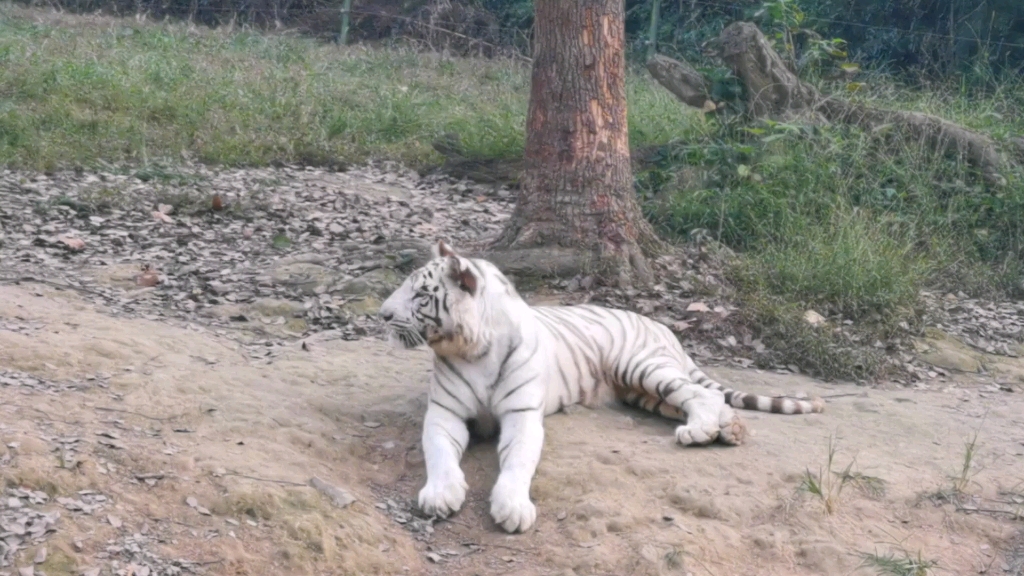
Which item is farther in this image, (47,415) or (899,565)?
(47,415)

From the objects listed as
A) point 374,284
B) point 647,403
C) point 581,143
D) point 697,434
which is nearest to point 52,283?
point 374,284

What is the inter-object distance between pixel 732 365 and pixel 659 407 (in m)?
1.10

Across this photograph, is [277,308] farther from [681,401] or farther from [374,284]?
[681,401]

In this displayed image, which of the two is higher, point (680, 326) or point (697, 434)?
point (697, 434)

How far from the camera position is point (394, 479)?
Result: 163 inches

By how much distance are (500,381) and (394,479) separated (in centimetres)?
55

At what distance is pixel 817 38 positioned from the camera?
905cm

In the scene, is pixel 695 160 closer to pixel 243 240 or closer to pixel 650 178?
pixel 650 178

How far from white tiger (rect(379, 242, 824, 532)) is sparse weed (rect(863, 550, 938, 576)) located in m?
0.81

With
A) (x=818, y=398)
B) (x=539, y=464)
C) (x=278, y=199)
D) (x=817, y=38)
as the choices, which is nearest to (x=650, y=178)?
(x=817, y=38)

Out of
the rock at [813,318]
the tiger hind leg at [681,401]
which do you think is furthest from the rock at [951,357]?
the tiger hind leg at [681,401]

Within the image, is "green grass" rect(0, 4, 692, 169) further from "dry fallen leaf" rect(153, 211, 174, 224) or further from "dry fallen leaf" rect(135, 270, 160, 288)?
"dry fallen leaf" rect(135, 270, 160, 288)

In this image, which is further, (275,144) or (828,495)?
(275,144)

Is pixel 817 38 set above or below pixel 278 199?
above
